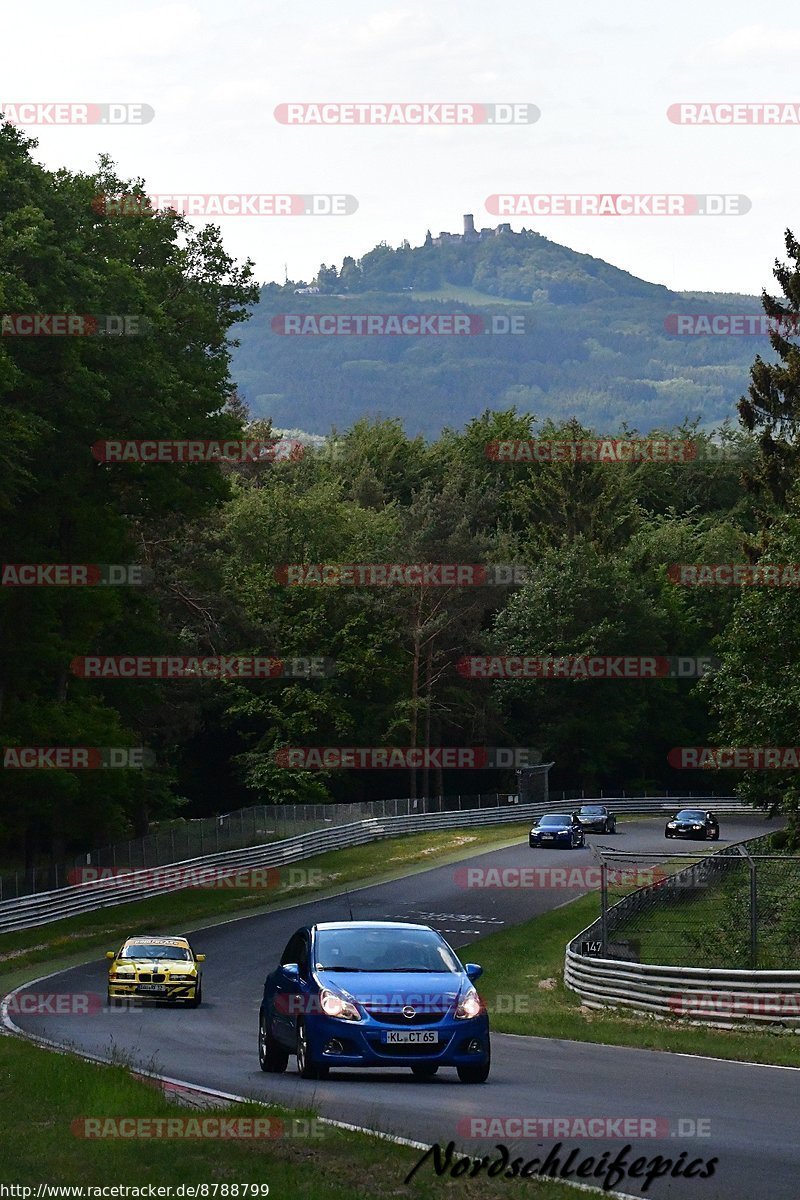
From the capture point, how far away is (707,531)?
11300 cm

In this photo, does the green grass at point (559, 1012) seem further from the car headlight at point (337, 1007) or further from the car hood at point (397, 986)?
the car headlight at point (337, 1007)

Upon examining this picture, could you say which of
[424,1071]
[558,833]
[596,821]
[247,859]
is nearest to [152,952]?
[424,1071]

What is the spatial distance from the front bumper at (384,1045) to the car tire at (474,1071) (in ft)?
0.13

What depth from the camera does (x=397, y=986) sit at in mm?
15680

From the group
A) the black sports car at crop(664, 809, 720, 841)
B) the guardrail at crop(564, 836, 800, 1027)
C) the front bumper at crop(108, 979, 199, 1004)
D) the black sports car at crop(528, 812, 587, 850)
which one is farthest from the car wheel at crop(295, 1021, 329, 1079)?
the black sports car at crop(664, 809, 720, 841)

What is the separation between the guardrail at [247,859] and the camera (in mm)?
44844

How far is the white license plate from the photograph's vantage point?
15.4m

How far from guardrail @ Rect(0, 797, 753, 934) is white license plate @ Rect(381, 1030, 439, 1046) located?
29062 mm

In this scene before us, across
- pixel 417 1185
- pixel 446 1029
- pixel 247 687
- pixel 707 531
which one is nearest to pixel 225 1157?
pixel 417 1185

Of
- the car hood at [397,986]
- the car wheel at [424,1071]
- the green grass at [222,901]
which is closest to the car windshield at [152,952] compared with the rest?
the green grass at [222,901]

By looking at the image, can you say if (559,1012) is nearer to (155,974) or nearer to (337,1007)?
(155,974)

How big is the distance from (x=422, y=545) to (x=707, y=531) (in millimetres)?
27211

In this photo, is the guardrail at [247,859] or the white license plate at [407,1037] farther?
the guardrail at [247,859]

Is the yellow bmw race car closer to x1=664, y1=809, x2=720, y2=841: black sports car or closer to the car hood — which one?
Result: the car hood
